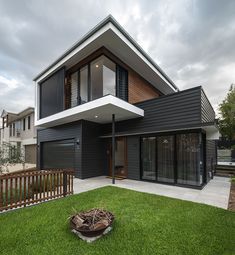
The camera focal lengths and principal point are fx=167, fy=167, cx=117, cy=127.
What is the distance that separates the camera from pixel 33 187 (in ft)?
16.4

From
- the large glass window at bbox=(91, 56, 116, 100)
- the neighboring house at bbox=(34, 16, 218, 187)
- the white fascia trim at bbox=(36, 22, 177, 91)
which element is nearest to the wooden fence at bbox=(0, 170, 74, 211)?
the neighboring house at bbox=(34, 16, 218, 187)

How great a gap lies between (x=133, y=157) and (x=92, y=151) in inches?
96.5

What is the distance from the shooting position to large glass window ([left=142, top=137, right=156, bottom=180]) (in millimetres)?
8211

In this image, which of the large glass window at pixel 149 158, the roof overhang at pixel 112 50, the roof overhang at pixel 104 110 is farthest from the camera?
the large glass window at pixel 149 158

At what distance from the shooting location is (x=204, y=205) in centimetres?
474

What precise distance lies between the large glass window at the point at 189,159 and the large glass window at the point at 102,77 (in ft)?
13.1

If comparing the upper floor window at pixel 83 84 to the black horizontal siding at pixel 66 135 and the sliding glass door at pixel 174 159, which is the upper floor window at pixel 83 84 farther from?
the sliding glass door at pixel 174 159

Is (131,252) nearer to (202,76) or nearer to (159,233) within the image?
(159,233)

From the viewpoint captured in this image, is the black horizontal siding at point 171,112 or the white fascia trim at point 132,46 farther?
the black horizontal siding at point 171,112

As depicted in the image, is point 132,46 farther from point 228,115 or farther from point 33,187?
→ point 228,115

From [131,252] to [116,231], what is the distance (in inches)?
27.4

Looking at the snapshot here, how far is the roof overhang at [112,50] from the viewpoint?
681cm

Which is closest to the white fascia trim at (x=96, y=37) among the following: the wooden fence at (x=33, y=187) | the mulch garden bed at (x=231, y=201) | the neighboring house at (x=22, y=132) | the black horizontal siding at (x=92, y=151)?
the black horizontal siding at (x=92, y=151)

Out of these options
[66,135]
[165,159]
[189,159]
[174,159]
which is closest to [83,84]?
[66,135]
